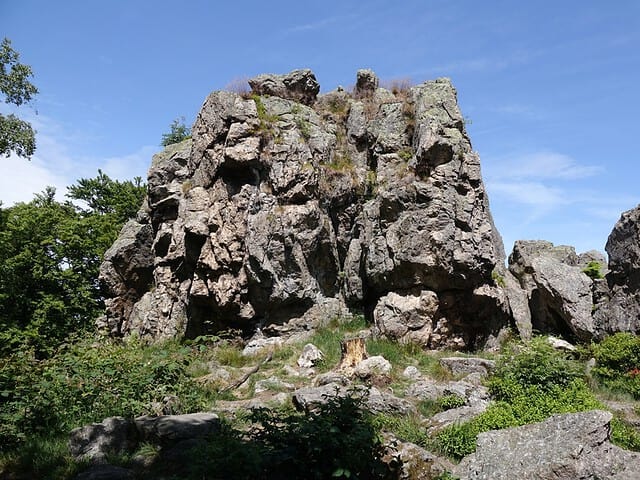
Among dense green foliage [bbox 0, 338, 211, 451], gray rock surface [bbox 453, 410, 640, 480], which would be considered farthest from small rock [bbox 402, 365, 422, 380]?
gray rock surface [bbox 453, 410, 640, 480]

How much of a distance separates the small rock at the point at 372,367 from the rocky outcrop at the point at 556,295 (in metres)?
7.32

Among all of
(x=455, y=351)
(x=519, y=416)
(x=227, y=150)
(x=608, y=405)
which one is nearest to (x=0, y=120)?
(x=227, y=150)

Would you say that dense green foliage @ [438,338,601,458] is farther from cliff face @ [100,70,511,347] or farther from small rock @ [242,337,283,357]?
small rock @ [242,337,283,357]

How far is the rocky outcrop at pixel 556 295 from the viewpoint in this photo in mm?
16453

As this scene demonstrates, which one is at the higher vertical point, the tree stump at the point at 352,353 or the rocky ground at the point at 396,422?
the tree stump at the point at 352,353

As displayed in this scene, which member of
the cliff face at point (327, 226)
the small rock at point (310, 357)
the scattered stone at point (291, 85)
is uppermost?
the scattered stone at point (291, 85)

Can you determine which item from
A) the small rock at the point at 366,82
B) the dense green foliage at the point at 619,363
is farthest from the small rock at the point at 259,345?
the small rock at the point at 366,82

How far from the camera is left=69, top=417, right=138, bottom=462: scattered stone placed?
7239 mm

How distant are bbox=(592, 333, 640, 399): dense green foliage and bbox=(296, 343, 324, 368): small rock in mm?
7204

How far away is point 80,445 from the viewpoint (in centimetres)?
737

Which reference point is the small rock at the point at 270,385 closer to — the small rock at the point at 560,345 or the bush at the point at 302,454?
the bush at the point at 302,454

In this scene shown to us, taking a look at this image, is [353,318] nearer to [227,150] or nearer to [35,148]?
[227,150]

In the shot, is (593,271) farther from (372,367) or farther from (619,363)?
(372,367)

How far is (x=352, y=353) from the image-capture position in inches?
526
